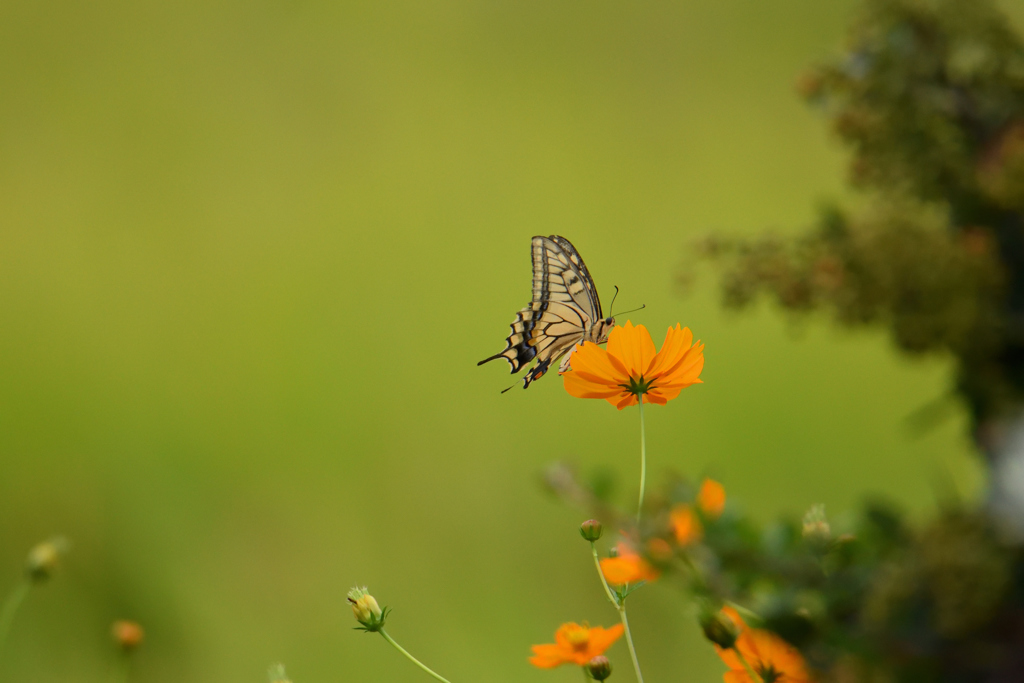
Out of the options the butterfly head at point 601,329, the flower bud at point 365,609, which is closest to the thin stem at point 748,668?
the flower bud at point 365,609

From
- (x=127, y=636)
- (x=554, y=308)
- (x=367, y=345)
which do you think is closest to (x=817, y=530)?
(x=127, y=636)

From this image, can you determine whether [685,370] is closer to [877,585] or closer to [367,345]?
[877,585]

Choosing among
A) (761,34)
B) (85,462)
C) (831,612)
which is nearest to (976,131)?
(831,612)

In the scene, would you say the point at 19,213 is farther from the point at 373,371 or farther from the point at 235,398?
the point at 373,371

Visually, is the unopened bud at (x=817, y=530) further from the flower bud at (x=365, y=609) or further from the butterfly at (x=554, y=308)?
the butterfly at (x=554, y=308)

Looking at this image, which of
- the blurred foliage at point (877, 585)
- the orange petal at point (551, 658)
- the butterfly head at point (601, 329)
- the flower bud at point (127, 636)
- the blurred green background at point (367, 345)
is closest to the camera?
the blurred foliage at point (877, 585)
